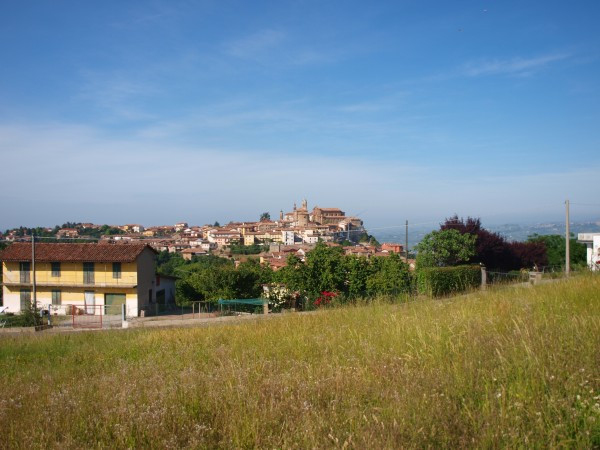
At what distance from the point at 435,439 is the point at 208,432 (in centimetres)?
153

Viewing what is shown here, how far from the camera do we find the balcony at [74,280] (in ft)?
112

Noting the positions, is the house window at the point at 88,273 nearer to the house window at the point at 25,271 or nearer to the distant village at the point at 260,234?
the house window at the point at 25,271

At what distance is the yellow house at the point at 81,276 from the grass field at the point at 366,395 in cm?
3001

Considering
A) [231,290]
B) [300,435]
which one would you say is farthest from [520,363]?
[231,290]

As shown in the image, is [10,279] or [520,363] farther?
[10,279]

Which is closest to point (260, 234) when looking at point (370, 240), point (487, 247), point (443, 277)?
point (370, 240)

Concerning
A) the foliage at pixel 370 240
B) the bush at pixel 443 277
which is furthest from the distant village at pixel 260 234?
the bush at pixel 443 277

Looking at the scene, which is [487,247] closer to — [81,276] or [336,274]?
[336,274]

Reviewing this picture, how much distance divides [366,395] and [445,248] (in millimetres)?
23704

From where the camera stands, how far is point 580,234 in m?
39.4

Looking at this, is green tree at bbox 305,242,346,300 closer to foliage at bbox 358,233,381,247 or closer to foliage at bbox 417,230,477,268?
foliage at bbox 417,230,477,268

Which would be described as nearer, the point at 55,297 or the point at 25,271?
the point at 55,297

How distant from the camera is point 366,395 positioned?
3521 mm

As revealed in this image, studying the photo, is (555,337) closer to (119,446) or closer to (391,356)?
(391,356)
